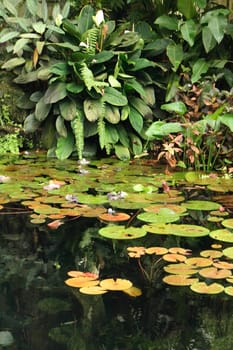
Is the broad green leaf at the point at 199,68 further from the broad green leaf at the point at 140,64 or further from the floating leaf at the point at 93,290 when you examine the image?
the floating leaf at the point at 93,290

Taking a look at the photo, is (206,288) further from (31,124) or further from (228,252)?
(31,124)

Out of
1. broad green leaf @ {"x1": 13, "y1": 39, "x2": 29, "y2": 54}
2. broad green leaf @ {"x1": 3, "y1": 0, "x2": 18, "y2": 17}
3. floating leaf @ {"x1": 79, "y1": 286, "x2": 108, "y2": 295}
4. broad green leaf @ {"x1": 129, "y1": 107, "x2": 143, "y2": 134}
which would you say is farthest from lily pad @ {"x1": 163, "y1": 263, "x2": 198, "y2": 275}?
→ broad green leaf @ {"x1": 3, "y1": 0, "x2": 18, "y2": 17}

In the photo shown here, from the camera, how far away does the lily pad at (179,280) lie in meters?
1.77

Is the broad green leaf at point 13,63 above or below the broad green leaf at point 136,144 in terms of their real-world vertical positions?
above

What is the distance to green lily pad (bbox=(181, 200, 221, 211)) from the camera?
8.58ft

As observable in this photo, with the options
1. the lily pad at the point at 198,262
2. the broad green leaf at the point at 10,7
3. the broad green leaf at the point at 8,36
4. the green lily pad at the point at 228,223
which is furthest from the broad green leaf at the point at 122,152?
the lily pad at the point at 198,262

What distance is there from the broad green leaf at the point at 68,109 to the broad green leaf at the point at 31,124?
30cm

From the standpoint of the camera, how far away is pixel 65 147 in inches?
159

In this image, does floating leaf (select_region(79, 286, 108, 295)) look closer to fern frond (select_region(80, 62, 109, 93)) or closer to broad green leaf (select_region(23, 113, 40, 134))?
fern frond (select_region(80, 62, 109, 93))

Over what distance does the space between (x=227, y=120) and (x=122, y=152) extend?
90cm

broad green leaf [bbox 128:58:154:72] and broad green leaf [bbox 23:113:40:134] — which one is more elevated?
broad green leaf [bbox 128:58:154:72]

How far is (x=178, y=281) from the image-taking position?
179 centimetres

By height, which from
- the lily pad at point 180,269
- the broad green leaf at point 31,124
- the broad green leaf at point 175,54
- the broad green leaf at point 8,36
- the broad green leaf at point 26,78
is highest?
the broad green leaf at point 8,36

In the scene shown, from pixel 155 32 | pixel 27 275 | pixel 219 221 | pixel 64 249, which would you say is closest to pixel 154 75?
pixel 155 32
